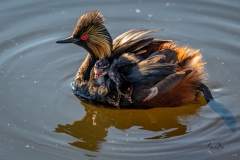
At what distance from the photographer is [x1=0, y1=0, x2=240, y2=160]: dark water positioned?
6594mm

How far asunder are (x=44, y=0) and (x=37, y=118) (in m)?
3.31

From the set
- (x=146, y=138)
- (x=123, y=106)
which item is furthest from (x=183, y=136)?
(x=123, y=106)

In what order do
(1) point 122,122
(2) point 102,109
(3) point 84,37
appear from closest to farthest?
(1) point 122,122
(2) point 102,109
(3) point 84,37

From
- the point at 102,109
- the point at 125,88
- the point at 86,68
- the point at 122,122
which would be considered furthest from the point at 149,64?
the point at 86,68

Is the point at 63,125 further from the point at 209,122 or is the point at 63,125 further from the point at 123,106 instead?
the point at 209,122

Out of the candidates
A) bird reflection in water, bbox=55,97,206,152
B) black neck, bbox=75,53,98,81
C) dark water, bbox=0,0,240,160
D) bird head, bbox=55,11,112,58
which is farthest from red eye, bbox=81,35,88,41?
bird reflection in water, bbox=55,97,206,152

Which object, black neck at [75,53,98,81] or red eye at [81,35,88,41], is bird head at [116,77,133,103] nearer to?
black neck at [75,53,98,81]

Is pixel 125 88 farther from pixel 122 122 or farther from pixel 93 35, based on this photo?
pixel 93 35

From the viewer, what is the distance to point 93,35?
24.6 ft

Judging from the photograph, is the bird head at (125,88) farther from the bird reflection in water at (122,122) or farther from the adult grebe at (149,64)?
the bird reflection in water at (122,122)

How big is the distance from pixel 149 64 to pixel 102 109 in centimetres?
97

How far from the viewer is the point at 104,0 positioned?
9812 millimetres

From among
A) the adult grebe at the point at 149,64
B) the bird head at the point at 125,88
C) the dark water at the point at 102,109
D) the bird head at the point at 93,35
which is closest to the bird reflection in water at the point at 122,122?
the dark water at the point at 102,109

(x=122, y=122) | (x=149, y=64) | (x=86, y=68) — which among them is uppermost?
(x=149, y=64)
